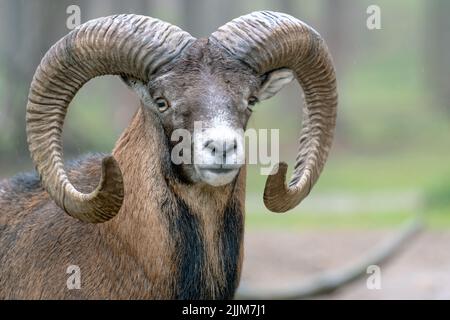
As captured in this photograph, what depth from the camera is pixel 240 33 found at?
971 cm

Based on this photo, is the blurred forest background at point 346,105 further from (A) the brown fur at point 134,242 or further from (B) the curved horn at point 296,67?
(A) the brown fur at point 134,242

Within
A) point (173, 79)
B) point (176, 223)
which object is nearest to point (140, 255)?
point (176, 223)

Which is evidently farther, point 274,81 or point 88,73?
Result: point 274,81

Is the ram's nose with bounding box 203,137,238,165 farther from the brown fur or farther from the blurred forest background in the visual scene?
the blurred forest background

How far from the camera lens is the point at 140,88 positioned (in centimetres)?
984

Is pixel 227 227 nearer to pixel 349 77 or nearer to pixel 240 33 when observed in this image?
pixel 240 33

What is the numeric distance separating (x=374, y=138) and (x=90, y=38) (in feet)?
93.8

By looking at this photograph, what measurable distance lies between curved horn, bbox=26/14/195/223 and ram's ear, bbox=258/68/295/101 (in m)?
0.92

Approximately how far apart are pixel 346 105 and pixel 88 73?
34.2 meters

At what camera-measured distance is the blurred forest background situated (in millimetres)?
22828

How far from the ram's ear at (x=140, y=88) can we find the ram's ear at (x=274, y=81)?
1.03 meters

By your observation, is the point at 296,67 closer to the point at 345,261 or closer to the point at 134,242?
the point at 134,242

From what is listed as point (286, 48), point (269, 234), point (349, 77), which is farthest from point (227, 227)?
point (349, 77)

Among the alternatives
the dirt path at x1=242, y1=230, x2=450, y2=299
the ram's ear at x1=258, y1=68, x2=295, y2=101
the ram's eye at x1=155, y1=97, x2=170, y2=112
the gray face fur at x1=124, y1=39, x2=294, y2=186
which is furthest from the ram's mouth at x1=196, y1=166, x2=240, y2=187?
the dirt path at x1=242, y1=230, x2=450, y2=299
